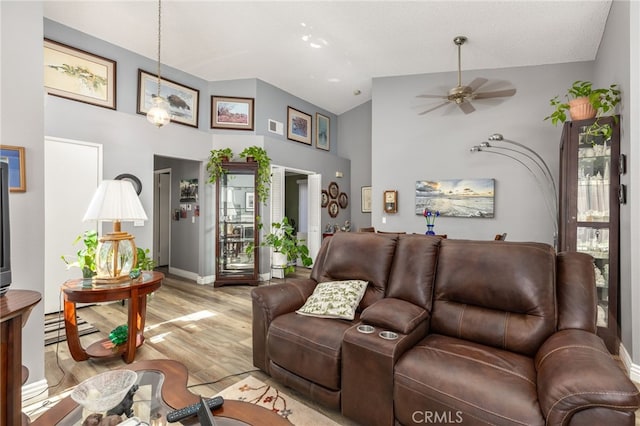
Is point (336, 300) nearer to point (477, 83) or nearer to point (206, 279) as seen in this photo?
point (206, 279)

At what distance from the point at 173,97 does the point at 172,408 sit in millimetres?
4735

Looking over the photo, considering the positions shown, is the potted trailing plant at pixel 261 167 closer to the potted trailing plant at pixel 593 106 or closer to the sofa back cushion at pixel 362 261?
the sofa back cushion at pixel 362 261

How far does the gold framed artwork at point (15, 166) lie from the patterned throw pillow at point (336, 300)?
80.9 inches

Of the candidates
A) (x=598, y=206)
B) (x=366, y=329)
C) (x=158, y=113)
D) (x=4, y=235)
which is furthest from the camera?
(x=158, y=113)

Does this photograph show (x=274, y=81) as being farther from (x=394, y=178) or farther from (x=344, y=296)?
(x=344, y=296)

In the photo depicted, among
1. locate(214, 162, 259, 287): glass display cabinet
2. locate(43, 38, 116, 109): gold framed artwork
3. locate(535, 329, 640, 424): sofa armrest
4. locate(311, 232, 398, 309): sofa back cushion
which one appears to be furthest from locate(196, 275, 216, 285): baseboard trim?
locate(535, 329, 640, 424): sofa armrest

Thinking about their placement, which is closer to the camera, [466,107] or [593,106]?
[593,106]

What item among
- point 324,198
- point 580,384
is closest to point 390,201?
point 324,198

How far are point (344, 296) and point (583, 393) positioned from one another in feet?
4.52

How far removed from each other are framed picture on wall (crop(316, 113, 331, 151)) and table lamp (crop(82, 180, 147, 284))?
16.0 feet

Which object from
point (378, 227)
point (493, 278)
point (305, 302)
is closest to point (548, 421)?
point (493, 278)

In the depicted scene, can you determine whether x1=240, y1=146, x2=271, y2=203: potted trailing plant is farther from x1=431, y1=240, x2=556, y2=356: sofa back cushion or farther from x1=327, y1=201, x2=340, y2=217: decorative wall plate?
x1=431, y1=240, x2=556, y2=356: sofa back cushion

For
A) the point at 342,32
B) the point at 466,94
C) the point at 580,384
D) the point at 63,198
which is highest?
the point at 342,32

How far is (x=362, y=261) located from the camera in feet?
8.04
